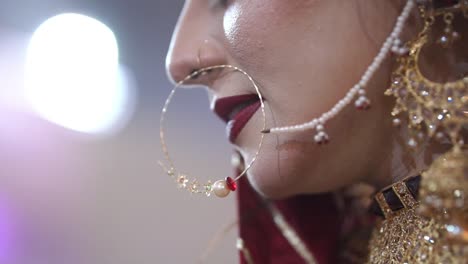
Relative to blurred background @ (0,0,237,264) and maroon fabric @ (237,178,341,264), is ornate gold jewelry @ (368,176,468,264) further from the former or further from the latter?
blurred background @ (0,0,237,264)

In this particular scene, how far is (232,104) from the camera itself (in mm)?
755

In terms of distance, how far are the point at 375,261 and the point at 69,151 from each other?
102 centimetres

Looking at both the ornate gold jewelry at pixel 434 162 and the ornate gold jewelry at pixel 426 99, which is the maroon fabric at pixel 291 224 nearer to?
the ornate gold jewelry at pixel 434 162

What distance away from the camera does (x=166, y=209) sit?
1351 millimetres

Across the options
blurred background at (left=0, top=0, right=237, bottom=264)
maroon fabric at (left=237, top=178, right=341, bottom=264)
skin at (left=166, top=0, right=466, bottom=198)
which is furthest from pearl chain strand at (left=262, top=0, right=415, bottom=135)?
blurred background at (left=0, top=0, right=237, bottom=264)

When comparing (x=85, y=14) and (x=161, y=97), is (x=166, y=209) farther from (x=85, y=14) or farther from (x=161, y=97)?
(x=85, y=14)

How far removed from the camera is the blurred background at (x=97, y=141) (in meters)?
1.33

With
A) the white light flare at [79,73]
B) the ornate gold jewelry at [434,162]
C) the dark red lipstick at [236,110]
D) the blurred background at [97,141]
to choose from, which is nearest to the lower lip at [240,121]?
the dark red lipstick at [236,110]

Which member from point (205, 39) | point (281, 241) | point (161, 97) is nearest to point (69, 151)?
point (161, 97)

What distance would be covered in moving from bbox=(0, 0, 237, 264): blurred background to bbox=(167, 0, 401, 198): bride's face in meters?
0.52

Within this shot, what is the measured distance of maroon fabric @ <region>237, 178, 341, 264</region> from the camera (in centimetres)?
97

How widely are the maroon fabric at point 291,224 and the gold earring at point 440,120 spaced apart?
1.21ft

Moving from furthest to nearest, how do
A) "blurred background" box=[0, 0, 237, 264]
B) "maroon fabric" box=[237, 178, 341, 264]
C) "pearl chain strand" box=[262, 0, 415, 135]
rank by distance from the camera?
"blurred background" box=[0, 0, 237, 264], "maroon fabric" box=[237, 178, 341, 264], "pearl chain strand" box=[262, 0, 415, 135]

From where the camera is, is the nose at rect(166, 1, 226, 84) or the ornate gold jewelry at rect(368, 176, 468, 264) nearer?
the ornate gold jewelry at rect(368, 176, 468, 264)
